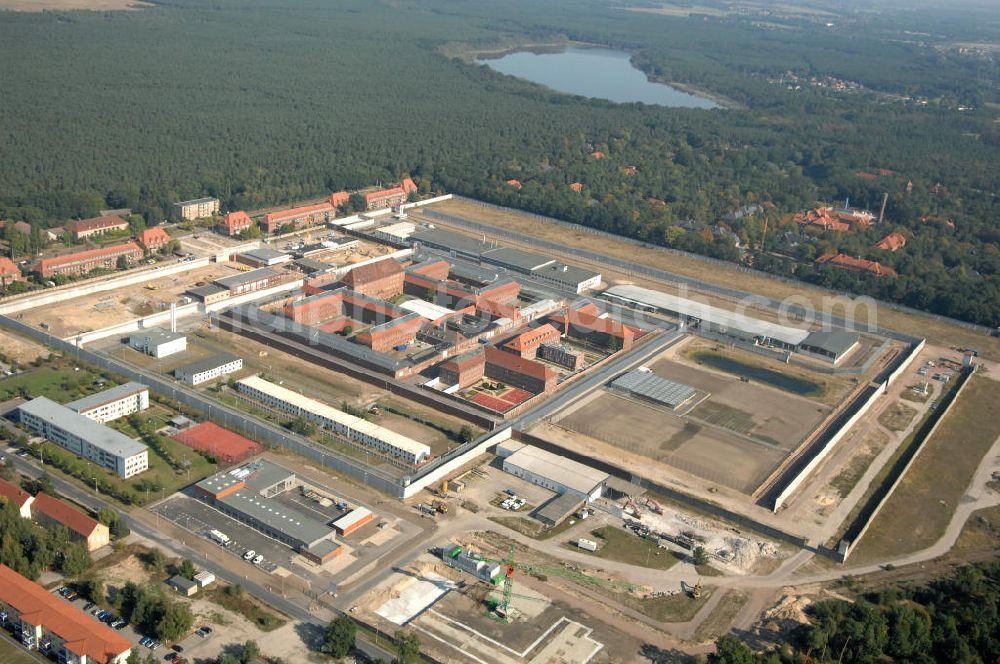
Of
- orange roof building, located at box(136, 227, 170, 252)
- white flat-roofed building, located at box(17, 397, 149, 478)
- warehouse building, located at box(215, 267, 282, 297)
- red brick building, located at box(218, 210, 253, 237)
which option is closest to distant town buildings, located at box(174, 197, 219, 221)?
red brick building, located at box(218, 210, 253, 237)

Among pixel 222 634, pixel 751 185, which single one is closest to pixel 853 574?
pixel 222 634

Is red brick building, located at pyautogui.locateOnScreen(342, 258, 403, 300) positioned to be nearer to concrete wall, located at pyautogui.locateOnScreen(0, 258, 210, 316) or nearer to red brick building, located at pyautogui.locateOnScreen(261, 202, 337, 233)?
concrete wall, located at pyautogui.locateOnScreen(0, 258, 210, 316)

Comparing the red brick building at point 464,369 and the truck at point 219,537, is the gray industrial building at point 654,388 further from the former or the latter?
the truck at point 219,537

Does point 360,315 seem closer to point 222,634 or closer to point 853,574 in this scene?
point 222,634

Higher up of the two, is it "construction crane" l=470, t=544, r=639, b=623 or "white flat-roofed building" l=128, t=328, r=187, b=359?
"white flat-roofed building" l=128, t=328, r=187, b=359

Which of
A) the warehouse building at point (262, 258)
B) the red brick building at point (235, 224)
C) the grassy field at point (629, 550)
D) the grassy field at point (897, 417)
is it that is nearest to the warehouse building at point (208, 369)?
the warehouse building at point (262, 258)

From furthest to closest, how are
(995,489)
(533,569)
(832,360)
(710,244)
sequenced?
(710,244), (832,360), (995,489), (533,569)
